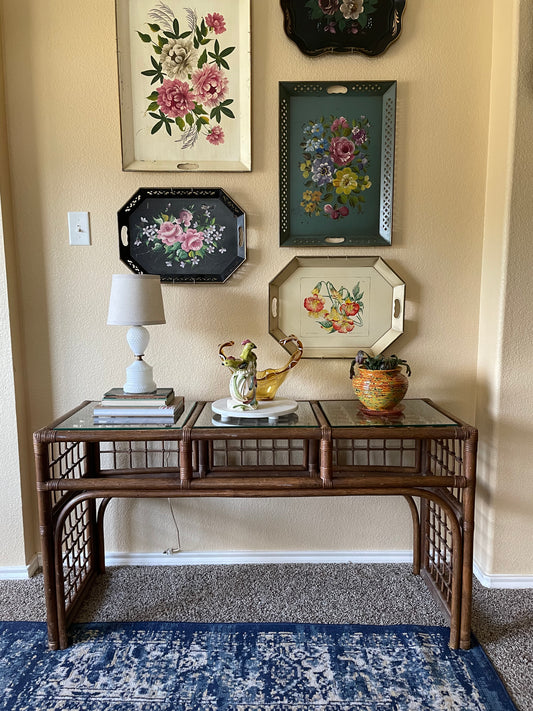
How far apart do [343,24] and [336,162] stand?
1.53 feet

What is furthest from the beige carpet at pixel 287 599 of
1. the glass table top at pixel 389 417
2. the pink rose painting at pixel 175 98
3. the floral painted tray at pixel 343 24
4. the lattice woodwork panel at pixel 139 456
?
the floral painted tray at pixel 343 24

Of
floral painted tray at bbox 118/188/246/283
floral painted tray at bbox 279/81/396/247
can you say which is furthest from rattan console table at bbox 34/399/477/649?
floral painted tray at bbox 279/81/396/247

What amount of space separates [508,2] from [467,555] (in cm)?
182

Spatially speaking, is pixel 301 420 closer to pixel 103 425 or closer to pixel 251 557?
pixel 103 425

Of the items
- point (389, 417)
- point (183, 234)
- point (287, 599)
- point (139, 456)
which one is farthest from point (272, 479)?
point (183, 234)

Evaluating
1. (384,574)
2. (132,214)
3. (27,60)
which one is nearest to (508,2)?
(132,214)

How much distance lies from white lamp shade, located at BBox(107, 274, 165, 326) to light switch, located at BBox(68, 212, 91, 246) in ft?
1.07

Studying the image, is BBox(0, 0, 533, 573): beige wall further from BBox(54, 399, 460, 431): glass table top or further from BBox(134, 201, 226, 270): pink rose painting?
BBox(54, 399, 460, 431): glass table top

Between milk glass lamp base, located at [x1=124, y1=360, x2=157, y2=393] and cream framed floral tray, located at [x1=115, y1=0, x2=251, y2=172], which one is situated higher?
cream framed floral tray, located at [x1=115, y1=0, x2=251, y2=172]

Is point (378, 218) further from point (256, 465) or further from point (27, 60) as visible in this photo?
point (27, 60)

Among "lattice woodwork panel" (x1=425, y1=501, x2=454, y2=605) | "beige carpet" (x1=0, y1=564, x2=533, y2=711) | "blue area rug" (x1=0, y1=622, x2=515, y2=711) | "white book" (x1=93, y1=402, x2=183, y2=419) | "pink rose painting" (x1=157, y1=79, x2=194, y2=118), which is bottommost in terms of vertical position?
"beige carpet" (x1=0, y1=564, x2=533, y2=711)

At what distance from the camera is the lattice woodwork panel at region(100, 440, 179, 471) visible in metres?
1.87

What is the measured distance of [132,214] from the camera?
1772 mm

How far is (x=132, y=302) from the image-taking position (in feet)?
5.12
